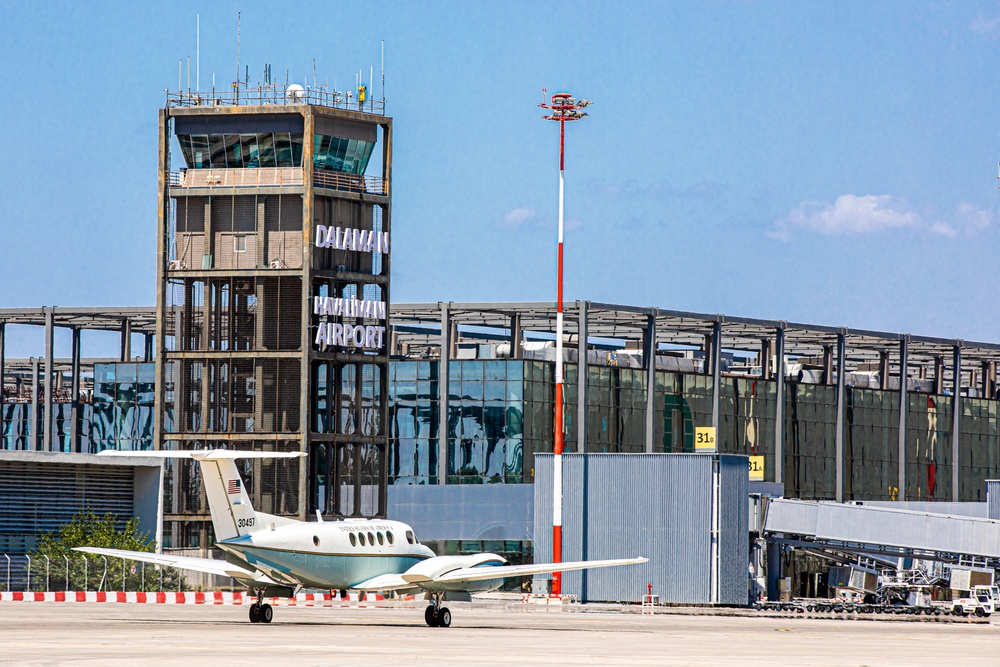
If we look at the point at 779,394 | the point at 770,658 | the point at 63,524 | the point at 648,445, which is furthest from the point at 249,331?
the point at 770,658

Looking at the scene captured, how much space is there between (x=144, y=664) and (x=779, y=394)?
93.2m

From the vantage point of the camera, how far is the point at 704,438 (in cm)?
11481

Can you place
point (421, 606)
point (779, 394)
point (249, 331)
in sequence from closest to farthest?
point (421, 606) < point (249, 331) < point (779, 394)

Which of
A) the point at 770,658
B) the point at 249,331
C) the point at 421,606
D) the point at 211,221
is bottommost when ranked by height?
the point at 421,606

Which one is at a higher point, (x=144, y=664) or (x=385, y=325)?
(x=385, y=325)

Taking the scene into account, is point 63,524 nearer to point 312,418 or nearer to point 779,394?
point 312,418

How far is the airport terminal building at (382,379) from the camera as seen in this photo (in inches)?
3499

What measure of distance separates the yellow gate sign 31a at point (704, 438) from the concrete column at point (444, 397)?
62.8 feet

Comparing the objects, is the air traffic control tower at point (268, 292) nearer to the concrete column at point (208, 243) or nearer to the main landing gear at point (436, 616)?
the concrete column at point (208, 243)

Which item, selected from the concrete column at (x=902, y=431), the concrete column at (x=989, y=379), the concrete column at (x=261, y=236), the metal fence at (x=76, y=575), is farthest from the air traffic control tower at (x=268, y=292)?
the concrete column at (x=989, y=379)

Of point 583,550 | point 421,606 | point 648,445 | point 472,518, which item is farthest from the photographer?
point 648,445

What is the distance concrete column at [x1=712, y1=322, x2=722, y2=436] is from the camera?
372 ft

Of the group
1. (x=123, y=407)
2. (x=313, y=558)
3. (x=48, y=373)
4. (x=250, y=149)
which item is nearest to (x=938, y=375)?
(x=123, y=407)

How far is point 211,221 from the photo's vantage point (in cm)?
8944
